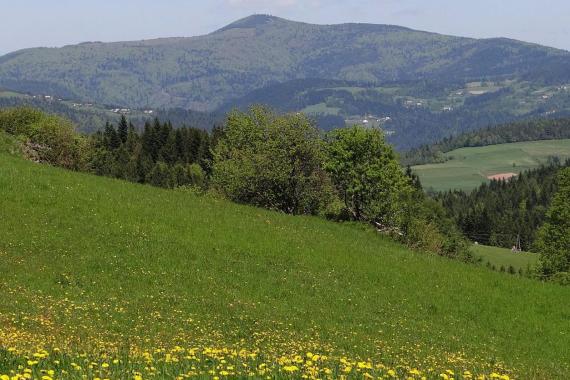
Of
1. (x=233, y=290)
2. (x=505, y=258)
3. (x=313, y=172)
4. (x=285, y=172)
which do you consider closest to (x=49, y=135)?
(x=285, y=172)

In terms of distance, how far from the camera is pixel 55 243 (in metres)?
28.4

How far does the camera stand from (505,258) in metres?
147

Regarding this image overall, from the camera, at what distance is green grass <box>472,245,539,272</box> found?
141 metres

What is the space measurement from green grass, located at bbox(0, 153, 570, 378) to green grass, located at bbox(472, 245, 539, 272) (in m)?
110

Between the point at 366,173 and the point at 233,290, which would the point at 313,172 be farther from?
the point at 233,290

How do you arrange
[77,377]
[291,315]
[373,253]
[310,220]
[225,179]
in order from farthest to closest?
[225,179] < [310,220] < [373,253] < [291,315] < [77,377]

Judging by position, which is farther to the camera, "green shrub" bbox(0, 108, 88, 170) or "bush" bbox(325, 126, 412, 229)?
"green shrub" bbox(0, 108, 88, 170)

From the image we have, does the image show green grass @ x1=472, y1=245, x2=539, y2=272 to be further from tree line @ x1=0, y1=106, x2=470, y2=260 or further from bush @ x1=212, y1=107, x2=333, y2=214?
bush @ x1=212, y1=107, x2=333, y2=214

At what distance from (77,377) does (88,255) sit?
60.0 ft

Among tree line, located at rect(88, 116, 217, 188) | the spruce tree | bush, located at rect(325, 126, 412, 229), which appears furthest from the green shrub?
the spruce tree

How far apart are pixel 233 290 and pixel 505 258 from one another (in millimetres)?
132246

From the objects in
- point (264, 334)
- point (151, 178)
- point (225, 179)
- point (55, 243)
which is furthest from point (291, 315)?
point (151, 178)

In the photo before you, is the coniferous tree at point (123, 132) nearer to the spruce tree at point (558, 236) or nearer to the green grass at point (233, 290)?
the spruce tree at point (558, 236)

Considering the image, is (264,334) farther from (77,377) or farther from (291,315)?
(77,377)
